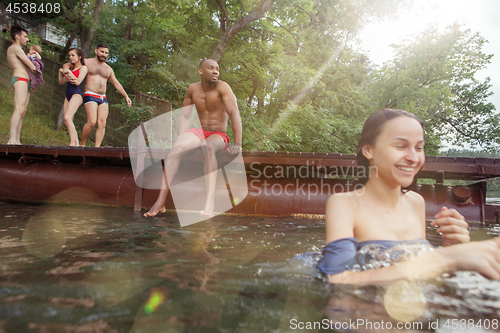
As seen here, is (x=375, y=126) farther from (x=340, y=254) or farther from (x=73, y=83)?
(x=73, y=83)

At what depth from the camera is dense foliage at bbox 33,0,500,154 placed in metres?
12.0

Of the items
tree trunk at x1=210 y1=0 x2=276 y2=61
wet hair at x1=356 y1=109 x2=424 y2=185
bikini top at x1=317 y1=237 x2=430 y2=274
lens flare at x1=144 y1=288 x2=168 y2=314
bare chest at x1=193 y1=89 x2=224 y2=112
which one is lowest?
lens flare at x1=144 y1=288 x2=168 y2=314

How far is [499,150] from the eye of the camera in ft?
60.3

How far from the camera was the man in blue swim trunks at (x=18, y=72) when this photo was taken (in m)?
→ 5.98

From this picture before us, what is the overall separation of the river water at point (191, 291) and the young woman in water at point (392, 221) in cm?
18

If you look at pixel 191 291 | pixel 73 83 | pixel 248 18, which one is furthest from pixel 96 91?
pixel 248 18

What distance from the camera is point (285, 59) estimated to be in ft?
41.5

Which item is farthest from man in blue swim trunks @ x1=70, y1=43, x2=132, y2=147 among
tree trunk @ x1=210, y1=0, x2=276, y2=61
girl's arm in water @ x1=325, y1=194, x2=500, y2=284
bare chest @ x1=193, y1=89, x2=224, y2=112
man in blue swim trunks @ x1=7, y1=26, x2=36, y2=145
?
girl's arm in water @ x1=325, y1=194, x2=500, y2=284

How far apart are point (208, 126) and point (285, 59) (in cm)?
892

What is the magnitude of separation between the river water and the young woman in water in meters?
0.18

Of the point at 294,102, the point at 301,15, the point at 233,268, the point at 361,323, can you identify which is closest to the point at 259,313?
the point at 361,323

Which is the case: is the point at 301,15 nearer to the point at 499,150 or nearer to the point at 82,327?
the point at 82,327

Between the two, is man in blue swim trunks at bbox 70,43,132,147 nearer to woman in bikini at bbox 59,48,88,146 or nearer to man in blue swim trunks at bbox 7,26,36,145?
woman in bikini at bbox 59,48,88,146

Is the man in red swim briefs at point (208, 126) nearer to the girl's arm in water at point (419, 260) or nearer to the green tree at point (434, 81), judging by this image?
the girl's arm in water at point (419, 260)
